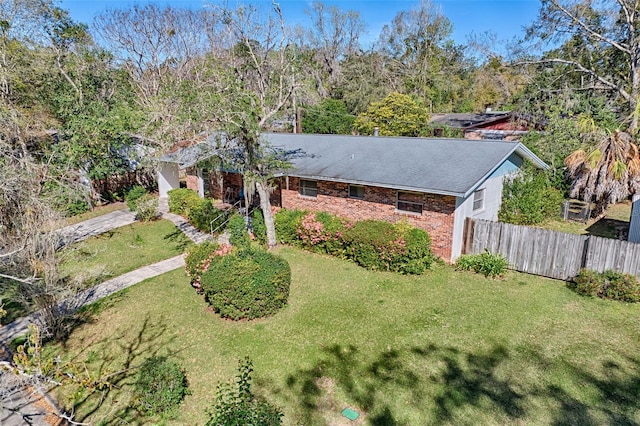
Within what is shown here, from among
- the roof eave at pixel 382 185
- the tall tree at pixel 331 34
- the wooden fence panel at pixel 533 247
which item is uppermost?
the tall tree at pixel 331 34

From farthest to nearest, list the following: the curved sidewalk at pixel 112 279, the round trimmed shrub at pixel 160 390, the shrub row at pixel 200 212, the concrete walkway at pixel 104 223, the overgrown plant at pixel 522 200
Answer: the shrub row at pixel 200 212 < the concrete walkway at pixel 104 223 < the overgrown plant at pixel 522 200 < the curved sidewalk at pixel 112 279 < the round trimmed shrub at pixel 160 390

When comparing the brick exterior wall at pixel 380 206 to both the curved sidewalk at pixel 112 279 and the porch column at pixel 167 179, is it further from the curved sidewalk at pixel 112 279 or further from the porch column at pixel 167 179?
the porch column at pixel 167 179

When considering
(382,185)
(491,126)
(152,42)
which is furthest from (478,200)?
(152,42)

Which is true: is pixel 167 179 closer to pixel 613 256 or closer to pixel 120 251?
pixel 120 251

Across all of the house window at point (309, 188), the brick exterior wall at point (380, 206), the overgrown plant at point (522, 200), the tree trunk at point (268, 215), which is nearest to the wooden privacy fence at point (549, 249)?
the brick exterior wall at point (380, 206)

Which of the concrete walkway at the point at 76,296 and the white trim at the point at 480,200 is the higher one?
the white trim at the point at 480,200

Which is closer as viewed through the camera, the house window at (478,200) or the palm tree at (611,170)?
the house window at (478,200)

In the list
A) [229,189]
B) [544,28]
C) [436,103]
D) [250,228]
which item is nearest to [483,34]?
[436,103]
